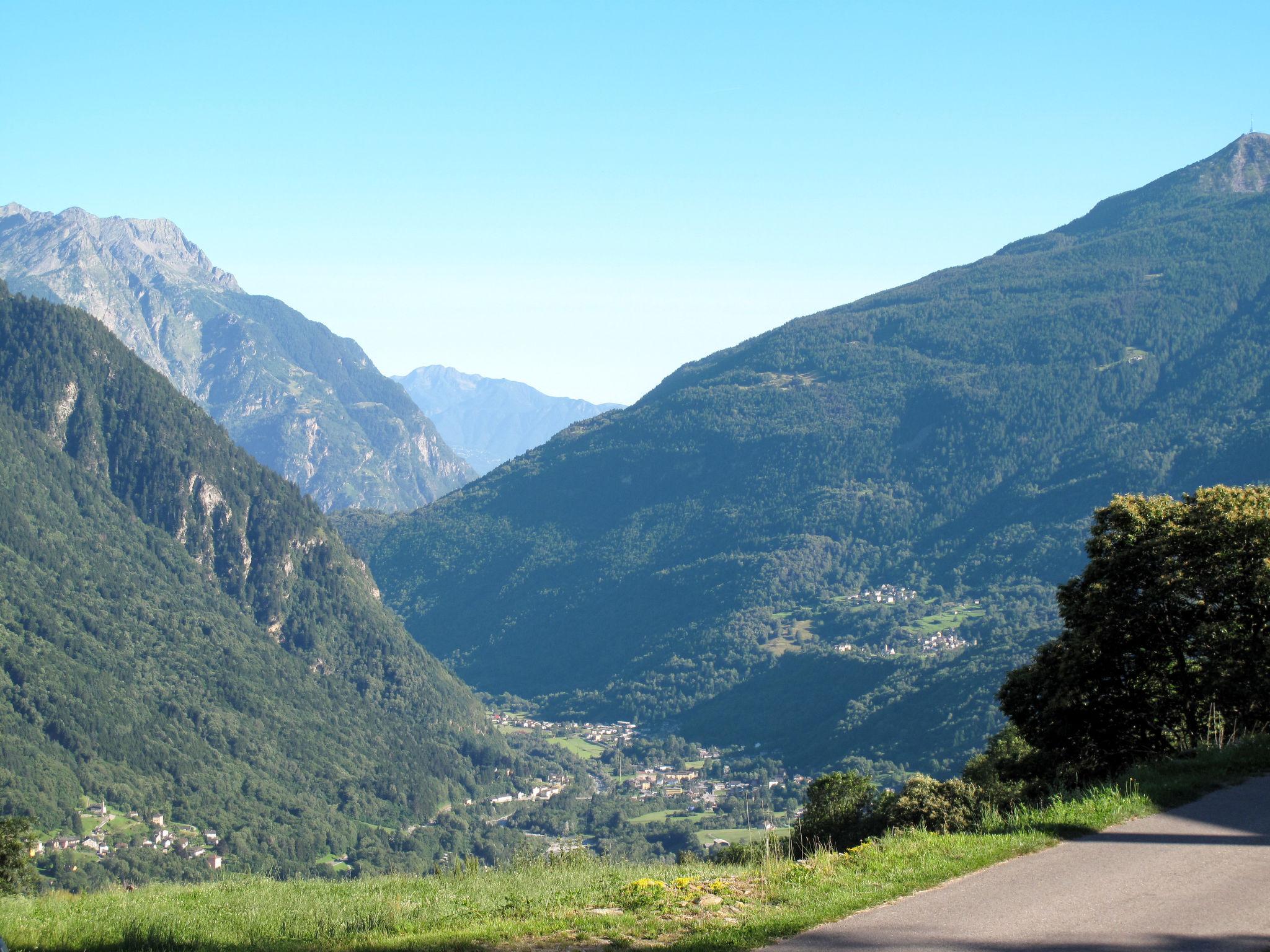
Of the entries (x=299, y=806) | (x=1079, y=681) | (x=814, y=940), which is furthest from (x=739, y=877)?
(x=299, y=806)

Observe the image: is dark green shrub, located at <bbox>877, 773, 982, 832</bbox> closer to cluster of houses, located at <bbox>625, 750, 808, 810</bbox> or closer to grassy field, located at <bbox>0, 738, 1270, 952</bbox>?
grassy field, located at <bbox>0, 738, 1270, 952</bbox>

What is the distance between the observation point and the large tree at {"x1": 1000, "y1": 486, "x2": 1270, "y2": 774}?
25.6 m

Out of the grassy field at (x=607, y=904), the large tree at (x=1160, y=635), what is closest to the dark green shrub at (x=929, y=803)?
the large tree at (x=1160, y=635)

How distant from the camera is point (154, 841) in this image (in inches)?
5595

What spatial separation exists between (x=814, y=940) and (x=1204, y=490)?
798 inches

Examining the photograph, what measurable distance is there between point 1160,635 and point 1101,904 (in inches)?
630

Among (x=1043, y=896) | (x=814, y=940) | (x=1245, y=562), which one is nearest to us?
(x=814, y=940)

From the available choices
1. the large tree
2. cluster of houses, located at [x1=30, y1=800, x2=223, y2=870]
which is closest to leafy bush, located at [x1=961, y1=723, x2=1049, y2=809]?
the large tree

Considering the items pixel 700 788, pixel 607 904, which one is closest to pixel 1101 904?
pixel 607 904

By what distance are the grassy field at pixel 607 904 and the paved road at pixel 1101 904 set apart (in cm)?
49

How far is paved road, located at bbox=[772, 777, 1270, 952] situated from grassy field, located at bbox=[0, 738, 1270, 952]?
49 centimetres

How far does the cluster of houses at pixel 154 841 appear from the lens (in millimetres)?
132125

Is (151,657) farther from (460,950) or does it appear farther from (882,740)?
(460,950)

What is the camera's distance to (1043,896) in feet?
44.1
